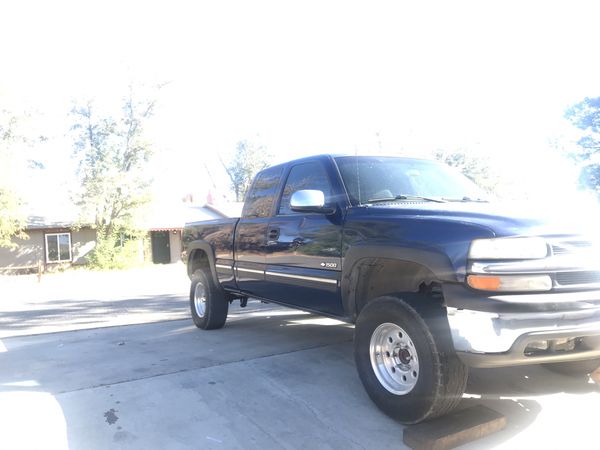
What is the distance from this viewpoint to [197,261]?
7102 millimetres

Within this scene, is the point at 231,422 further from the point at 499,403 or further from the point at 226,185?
the point at 226,185

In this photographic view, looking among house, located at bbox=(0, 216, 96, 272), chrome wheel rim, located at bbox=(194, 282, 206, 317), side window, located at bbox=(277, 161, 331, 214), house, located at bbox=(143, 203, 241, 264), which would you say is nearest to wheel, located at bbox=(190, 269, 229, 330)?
chrome wheel rim, located at bbox=(194, 282, 206, 317)

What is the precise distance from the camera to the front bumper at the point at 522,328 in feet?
9.09

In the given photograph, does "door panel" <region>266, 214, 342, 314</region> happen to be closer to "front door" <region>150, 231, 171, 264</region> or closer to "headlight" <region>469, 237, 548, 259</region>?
"headlight" <region>469, 237, 548, 259</region>

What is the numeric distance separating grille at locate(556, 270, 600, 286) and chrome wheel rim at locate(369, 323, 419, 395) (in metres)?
1.03

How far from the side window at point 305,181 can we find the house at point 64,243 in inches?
948

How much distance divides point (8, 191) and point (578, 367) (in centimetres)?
2561

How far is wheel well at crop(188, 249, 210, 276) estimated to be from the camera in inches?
274

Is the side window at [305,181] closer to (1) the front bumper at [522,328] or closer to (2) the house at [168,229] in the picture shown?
(1) the front bumper at [522,328]

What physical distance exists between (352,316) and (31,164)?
30257mm

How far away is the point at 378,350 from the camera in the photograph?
3.62 m

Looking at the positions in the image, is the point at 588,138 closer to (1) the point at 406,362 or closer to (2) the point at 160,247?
(2) the point at 160,247

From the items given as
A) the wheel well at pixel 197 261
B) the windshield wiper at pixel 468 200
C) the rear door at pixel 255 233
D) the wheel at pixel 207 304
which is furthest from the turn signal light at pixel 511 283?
the wheel well at pixel 197 261

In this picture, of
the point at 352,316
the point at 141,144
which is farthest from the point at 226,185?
the point at 352,316
